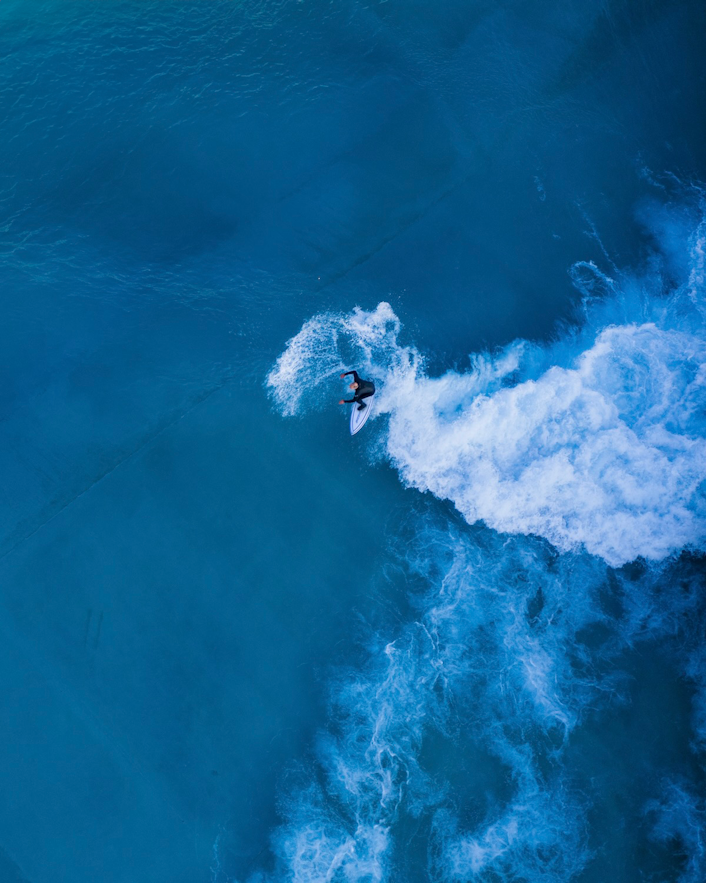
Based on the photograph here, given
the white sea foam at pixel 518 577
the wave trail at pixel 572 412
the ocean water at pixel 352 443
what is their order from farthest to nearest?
1. the wave trail at pixel 572 412
2. the ocean water at pixel 352 443
3. the white sea foam at pixel 518 577

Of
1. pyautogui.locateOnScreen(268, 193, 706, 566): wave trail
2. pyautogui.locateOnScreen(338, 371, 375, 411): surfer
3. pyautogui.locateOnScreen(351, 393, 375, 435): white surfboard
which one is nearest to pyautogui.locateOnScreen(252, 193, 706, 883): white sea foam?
pyautogui.locateOnScreen(268, 193, 706, 566): wave trail

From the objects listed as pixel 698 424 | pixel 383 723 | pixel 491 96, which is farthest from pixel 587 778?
pixel 491 96

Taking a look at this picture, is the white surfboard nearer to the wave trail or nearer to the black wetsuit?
the black wetsuit

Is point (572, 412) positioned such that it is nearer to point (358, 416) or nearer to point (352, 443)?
point (358, 416)

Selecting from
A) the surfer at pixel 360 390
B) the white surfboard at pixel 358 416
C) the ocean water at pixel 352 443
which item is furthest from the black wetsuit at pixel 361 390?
the ocean water at pixel 352 443

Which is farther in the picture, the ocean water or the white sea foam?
the ocean water

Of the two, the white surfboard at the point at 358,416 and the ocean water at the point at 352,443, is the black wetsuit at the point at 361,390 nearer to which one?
the white surfboard at the point at 358,416

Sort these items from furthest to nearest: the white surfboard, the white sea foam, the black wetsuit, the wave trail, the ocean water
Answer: the white surfboard
the black wetsuit
the wave trail
the ocean water
the white sea foam
